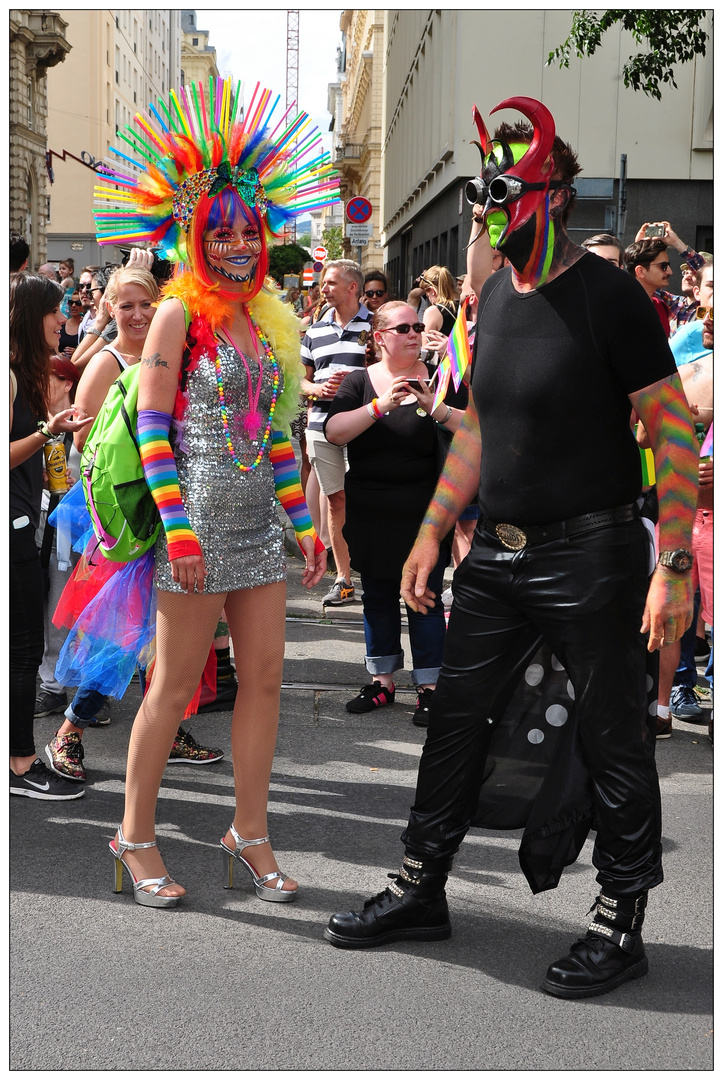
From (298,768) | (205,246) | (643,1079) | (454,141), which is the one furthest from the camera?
(454,141)

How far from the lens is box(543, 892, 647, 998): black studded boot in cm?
308

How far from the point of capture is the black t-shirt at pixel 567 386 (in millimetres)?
2951

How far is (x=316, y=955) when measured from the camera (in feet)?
10.8

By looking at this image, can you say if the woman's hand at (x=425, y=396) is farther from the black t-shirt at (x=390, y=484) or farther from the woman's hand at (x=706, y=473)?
the woman's hand at (x=706, y=473)

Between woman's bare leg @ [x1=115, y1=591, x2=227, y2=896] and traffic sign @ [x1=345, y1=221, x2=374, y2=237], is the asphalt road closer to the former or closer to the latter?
woman's bare leg @ [x1=115, y1=591, x2=227, y2=896]

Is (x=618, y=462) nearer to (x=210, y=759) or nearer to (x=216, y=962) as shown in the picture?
(x=216, y=962)

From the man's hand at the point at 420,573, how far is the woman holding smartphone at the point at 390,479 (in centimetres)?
→ 198

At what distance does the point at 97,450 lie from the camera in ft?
11.9

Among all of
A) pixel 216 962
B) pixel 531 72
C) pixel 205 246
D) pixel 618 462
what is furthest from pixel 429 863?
pixel 531 72

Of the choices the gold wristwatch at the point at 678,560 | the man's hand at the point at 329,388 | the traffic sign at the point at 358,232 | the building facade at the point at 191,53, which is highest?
the building facade at the point at 191,53

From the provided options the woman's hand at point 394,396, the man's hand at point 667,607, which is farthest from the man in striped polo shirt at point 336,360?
the man's hand at point 667,607

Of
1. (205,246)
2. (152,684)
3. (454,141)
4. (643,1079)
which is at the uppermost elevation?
(454,141)

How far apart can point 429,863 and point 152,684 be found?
3.29ft

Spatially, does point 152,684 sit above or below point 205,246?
below
